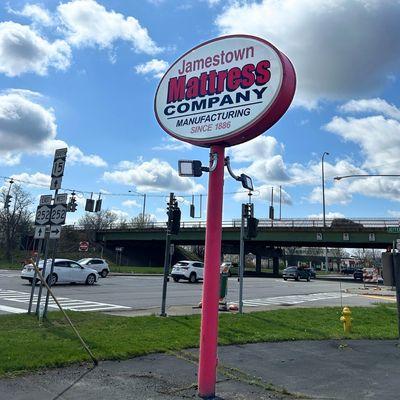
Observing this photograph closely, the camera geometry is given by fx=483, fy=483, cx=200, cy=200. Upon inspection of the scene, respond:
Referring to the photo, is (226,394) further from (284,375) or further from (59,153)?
(59,153)

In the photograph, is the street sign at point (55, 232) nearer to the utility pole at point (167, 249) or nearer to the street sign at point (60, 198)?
the street sign at point (60, 198)

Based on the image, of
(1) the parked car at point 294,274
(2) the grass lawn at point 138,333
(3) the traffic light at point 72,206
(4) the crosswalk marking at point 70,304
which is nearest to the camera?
(2) the grass lawn at point 138,333

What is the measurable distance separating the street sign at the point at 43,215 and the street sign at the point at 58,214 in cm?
16

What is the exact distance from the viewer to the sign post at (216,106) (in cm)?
598

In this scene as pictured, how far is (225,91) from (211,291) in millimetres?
2618

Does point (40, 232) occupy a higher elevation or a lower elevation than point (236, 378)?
higher

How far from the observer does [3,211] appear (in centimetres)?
7725

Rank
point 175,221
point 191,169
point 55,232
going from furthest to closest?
point 175,221 → point 55,232 → point 191,169

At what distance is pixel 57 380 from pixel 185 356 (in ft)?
8.09

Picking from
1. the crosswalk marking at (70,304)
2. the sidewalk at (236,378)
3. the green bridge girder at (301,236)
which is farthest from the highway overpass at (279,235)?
the sidewalk at (236,378)

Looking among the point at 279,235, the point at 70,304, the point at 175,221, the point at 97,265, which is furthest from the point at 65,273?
the point at 279,235

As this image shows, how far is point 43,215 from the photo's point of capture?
12438 mm

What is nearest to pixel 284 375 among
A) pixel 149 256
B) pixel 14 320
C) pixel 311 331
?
pixel 311 331

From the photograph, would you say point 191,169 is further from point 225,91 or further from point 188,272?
point 188,272
